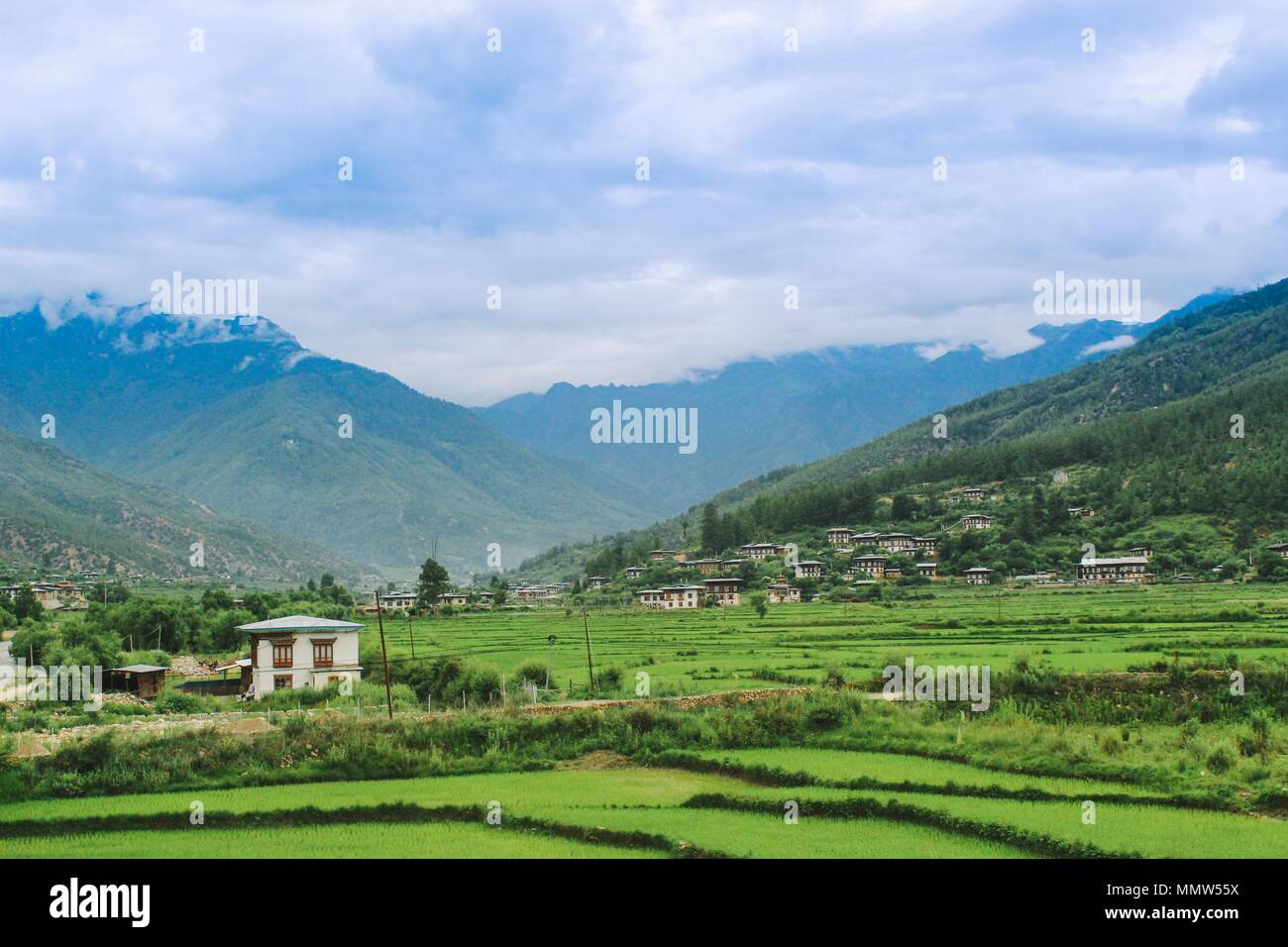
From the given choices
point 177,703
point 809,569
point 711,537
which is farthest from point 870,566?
point 177,703

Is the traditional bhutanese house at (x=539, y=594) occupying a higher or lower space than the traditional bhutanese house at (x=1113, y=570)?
lower

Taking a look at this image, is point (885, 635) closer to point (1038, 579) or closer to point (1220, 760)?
point (1220, 760)

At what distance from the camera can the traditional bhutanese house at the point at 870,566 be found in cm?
10343

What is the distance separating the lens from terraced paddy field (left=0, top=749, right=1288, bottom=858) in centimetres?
2208

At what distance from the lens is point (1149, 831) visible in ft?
73.7

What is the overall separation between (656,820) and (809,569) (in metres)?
83.1

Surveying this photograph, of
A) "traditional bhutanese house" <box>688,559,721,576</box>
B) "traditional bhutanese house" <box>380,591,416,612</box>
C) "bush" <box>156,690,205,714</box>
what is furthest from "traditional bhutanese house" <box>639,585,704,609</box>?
"bush" <box>156,690,205,714</box>

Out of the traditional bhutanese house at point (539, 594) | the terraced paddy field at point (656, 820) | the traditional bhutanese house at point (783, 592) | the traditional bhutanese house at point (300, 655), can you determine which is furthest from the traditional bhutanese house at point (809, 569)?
the terraced paddy field at point (656, 820)

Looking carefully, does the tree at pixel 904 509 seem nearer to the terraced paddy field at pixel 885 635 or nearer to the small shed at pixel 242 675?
the terraced paddy field at pixel 885 635

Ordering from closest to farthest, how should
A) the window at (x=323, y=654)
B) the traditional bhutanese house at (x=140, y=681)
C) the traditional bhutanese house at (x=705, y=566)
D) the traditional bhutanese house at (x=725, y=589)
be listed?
the window at (x=323, y=654)
the traditional bhutanese house at (x=140, y=681)
the traditional bhutanese house at (x=725, y=589)
the traditional bhutanese house at (x=705, y=566)

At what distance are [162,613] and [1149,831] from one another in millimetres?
68777

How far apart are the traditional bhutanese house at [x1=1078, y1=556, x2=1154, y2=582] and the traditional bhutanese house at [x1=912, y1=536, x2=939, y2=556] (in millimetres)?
19259

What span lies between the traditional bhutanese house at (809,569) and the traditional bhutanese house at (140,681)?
60707 millimetres
